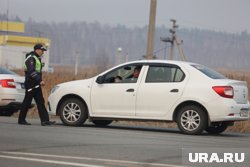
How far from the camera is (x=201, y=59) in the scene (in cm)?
10794

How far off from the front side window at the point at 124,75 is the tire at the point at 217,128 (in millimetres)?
2063

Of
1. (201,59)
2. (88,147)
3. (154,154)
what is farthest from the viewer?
(201,59)

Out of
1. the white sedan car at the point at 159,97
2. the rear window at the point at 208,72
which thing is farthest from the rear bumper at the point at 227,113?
the rear window at the point at 208,72

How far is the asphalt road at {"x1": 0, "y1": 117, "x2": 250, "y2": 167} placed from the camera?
934 cm

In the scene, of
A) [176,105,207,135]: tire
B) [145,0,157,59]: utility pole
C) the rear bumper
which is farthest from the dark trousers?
[145,0,157,59]: utility pole

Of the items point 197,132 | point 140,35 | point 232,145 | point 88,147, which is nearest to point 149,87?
point 197,132

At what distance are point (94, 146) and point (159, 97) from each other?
3.83 meters

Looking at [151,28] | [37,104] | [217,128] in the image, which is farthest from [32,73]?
[151,28]

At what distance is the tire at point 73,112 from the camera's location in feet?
50.9

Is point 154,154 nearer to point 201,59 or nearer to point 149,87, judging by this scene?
point 149,87

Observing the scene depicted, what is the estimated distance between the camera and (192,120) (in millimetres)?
14328

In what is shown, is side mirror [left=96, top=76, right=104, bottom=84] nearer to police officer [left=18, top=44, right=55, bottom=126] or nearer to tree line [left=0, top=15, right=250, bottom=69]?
police officer [left=18, top=44, right=55, bottom=126]

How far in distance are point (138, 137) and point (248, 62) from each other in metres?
71.8

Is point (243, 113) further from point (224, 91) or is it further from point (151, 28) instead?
point (151, 28)
